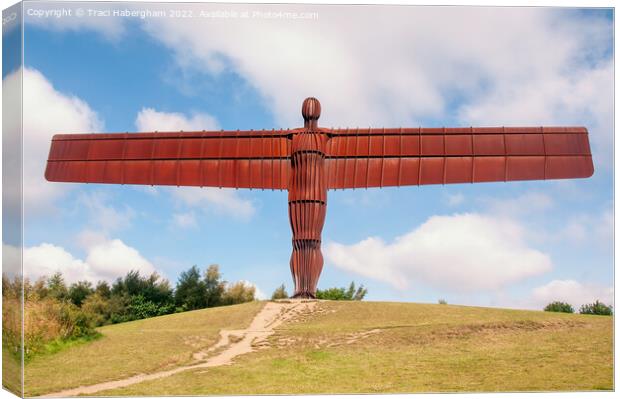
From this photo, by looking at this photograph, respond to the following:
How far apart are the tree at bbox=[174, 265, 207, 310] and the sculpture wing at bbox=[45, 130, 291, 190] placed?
11.0 metres

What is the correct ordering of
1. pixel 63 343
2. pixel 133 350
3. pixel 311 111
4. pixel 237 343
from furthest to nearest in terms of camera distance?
pixel 311 111 → pixel 237 343 → pixel 63 343 → pixel 133 350

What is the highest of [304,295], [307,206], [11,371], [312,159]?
[312,159]

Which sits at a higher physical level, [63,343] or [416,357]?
[63,343]

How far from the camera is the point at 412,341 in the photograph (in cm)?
2406

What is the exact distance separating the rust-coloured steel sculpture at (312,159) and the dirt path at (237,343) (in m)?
1.06

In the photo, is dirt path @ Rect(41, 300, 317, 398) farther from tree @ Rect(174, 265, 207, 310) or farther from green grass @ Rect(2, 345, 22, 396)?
tree @ Rect(174, 265, 207, 310)

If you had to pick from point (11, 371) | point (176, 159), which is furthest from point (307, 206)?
point (11, 371)

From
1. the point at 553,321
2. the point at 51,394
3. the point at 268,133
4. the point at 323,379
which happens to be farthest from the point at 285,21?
the point at 553,321

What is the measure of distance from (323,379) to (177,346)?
235 inches

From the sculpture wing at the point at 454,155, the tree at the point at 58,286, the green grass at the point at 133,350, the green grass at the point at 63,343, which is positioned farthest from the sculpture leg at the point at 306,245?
the tree at the point at 58,286

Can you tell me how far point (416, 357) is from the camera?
Result: 2233cm

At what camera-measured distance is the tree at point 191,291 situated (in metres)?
40.0

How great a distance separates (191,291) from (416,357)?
20267mm

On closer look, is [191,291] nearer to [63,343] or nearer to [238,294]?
[238,294]
